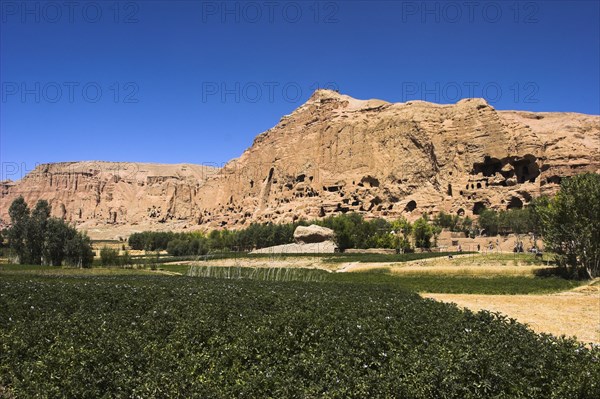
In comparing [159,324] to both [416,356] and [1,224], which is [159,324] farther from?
[1,224]

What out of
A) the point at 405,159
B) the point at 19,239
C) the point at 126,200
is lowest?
the point at 19,239

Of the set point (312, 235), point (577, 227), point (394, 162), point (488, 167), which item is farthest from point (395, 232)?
point (577, 227)

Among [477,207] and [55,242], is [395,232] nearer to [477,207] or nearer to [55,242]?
[477,207]

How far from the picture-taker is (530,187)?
271ft

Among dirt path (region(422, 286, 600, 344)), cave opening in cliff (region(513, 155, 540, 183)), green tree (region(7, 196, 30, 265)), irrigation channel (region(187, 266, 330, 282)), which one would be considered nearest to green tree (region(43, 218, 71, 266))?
green tree (region(7, 196, 30, 265))

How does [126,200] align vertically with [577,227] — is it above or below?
above

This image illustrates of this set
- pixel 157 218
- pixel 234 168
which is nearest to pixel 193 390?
pixel 234 168

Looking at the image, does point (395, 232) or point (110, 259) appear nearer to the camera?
point (110, 259)

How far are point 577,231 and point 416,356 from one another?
27.9 meters

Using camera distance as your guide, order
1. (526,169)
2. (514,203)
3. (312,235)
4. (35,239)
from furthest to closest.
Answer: (526,169), (514,203), (312,235), (35,239)

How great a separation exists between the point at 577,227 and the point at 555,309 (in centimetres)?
1398

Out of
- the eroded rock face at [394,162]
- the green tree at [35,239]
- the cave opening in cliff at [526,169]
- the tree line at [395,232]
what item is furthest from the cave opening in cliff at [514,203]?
the green tree at [35,239]

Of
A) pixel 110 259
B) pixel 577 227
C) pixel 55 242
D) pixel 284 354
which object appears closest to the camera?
pixel 284 354

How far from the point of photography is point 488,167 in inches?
3740
